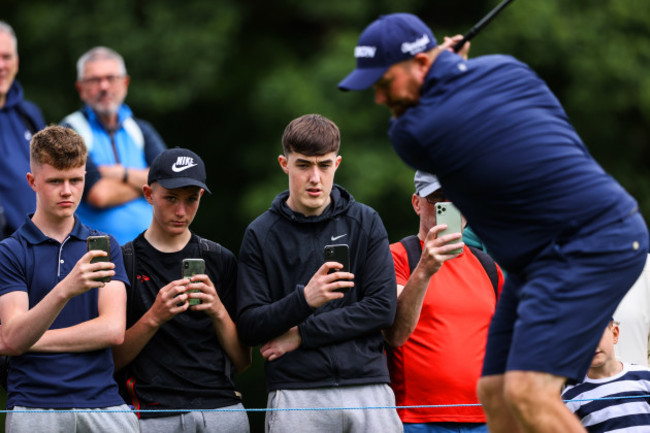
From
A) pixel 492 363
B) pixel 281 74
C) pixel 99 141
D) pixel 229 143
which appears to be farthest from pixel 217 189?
pixel 492 363

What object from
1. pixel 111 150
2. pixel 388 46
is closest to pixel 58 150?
pixel 111 150

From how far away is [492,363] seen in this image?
15.4 feet

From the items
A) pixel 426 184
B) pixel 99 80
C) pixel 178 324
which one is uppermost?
pixel 99 80

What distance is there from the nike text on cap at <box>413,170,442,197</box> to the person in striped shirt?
1138 millimetres

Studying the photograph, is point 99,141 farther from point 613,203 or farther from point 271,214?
point 613,203

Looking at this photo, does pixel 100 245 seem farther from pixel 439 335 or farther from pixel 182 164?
pixel 439 335

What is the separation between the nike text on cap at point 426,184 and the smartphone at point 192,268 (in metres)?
1.28

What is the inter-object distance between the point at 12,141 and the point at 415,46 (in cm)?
353

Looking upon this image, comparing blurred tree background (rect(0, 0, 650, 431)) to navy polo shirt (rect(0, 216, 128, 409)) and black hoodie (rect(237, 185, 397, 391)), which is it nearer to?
black hoodie (rect(237, 185, 397, 391))

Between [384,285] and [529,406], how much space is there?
150 centimetres

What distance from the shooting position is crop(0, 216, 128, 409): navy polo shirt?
521 cm

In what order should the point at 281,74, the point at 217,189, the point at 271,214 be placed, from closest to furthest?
the point at 271,214 → the point at 281,74 → the point at 217,189

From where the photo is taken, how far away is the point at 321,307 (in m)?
5.62

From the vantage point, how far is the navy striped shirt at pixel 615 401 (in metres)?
5.47
